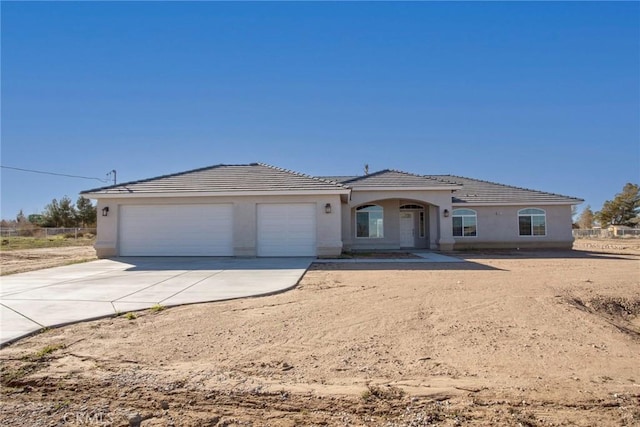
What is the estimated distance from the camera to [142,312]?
20.4ft

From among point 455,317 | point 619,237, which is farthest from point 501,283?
point 619,237

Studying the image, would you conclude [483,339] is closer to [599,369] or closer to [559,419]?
[599,369]

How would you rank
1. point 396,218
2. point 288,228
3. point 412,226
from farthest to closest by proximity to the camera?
point 412,226 < point 396,218 < point 288,228

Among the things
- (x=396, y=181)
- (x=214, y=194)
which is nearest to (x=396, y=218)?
(x=396, y=181)

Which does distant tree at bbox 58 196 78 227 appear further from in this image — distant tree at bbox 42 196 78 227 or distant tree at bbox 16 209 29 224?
distant tree at bbox 16 209 29 224

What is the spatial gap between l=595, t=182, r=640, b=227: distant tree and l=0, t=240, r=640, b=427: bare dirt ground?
51.5 metres

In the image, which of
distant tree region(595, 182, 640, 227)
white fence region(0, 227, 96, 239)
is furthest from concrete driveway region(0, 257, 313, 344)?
distant tree region(595, 182, 640, 227)

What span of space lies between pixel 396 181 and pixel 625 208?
44.8m

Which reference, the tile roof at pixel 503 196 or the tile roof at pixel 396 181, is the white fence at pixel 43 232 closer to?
the tile roof at pixel 396 181

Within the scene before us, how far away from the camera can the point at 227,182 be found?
16.4 meters

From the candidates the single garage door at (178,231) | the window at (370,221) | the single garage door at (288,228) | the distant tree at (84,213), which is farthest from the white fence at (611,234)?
the distant tree at (84,213)

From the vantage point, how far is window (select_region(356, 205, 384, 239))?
19938 mm

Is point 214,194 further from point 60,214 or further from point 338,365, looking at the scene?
point 60,214

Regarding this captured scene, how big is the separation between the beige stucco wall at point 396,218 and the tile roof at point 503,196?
2163mm
